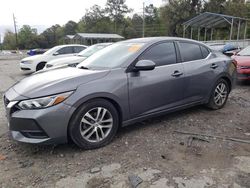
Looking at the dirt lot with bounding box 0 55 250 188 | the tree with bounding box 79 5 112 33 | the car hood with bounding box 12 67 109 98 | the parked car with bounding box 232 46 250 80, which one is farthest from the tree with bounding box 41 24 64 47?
the dirt lot with bounding box 0 55 250 188

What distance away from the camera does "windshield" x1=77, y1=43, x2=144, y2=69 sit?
3531 millimetres

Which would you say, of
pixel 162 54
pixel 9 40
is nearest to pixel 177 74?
pixel 162 54

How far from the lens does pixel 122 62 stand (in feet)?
11.3

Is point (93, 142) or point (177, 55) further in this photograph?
point (177, 55)

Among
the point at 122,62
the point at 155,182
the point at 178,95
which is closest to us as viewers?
the point at 155,182

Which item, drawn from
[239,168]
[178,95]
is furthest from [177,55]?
[239,168]

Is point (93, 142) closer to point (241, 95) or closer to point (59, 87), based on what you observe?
point (59, 87)

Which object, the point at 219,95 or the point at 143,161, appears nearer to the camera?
the point at 143,161

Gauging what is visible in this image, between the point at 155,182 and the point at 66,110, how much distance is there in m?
1.31

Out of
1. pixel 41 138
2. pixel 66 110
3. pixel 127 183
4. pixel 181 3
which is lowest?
pixel 127 183

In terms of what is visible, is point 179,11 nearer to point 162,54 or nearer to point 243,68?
point 243,68

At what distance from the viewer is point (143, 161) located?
2.81 metres

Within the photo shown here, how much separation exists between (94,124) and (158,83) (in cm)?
119

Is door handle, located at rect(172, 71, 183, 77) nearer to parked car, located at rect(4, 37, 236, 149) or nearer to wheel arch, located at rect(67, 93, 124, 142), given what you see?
parked car, located at rect(4, 37, 236, 149)
